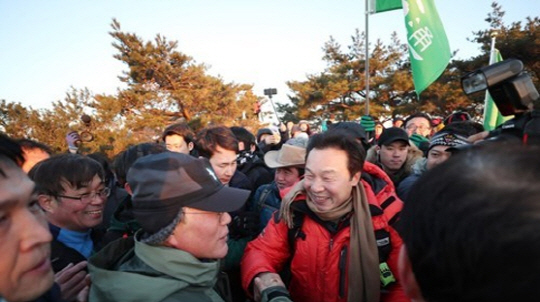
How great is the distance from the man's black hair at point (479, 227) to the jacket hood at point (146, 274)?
0.94 meters

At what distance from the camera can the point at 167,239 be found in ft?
4.78

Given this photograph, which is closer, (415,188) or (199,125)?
(415,188)

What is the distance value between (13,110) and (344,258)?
77.5 feet

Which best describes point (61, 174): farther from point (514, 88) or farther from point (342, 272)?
point (514, 88)

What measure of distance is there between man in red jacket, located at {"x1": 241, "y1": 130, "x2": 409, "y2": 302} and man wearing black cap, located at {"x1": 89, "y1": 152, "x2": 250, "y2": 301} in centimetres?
58

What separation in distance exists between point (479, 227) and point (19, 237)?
3.92ft

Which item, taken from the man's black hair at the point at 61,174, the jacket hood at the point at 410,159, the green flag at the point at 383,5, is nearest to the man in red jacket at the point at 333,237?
the man's black hair at the point at 61,174

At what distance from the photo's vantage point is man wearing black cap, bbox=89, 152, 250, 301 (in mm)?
1327

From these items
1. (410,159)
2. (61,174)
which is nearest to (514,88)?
(410,159)

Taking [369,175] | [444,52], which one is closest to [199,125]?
[444,52]

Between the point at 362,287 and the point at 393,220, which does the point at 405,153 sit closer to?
the point at 393,220

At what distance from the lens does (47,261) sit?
3.70ft

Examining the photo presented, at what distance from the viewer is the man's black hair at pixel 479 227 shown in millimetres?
646

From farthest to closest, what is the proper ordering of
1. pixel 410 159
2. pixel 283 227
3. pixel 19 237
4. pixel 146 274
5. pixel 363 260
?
pixel 410 159 < pixel 283 227 < pixel 363 260 < pixel 146 274 < pixel 19 237
